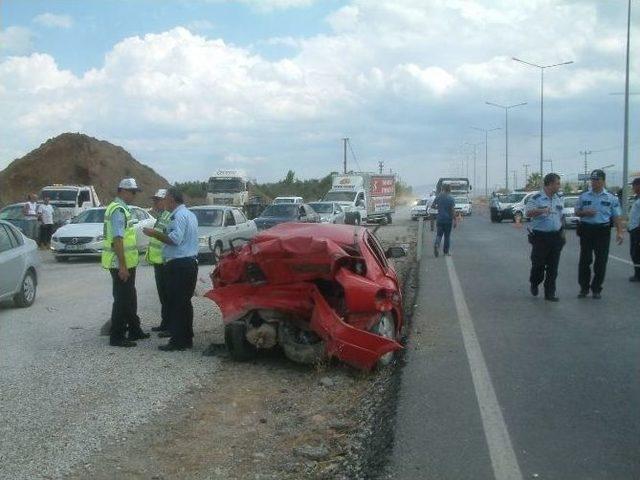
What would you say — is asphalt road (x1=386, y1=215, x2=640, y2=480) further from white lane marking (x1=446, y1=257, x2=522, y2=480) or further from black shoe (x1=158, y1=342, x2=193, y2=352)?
black shoe (x1=158, y1=342, x2=193, y2=352)

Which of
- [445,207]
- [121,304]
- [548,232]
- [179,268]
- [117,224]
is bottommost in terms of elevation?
[121,304]

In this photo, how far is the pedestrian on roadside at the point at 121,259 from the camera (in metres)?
8.33

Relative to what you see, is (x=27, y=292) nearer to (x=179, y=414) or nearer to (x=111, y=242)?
(x=111, y=242)

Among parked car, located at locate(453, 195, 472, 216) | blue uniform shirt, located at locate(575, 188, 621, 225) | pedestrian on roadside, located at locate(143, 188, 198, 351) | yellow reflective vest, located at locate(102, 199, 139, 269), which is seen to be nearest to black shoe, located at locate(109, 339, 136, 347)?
pedestrian on roadside, located at locate(143, 188, 198, 351)

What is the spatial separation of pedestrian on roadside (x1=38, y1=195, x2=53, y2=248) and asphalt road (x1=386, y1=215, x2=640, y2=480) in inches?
593

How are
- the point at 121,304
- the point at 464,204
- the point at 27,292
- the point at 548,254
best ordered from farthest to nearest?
1. the point at 464,204
2. the point at 27,292
3. the point at 548,254
4. the point at 121,304

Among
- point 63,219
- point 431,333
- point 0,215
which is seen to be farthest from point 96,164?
point 431,333

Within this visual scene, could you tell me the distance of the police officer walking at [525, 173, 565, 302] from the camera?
37.1 ft

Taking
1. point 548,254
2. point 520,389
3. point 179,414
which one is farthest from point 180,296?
point 548,254

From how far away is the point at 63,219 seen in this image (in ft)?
95.8

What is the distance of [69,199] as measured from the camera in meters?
30.3

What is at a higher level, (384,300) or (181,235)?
(181,235)

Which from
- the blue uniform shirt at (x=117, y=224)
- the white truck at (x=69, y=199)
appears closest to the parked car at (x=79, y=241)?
the white truck at (x=69, y=199)

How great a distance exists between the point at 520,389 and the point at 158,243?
15.0ft
